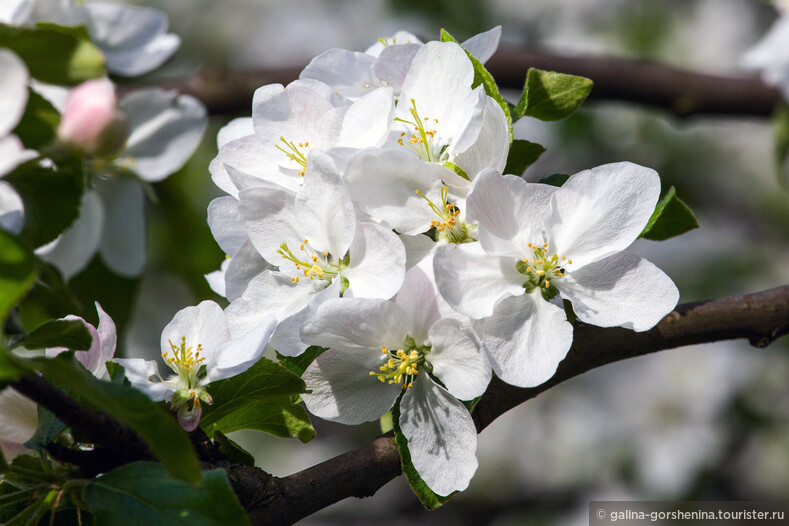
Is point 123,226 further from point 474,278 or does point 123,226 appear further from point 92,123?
point 474,278

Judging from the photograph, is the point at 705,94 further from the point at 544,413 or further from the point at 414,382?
the point at 544,413

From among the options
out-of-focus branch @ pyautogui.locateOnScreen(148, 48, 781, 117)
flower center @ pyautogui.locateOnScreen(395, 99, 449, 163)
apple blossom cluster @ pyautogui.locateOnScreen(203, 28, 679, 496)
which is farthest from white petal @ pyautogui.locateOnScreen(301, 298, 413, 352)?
out-of-focus branch @ pyautogui.locateOnScreen(148, 48, 781, 117)

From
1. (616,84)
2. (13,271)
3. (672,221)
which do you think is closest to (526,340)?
(672,221)

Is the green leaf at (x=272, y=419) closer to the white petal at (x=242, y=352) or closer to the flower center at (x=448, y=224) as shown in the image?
the white petal at (x=242, y=352)

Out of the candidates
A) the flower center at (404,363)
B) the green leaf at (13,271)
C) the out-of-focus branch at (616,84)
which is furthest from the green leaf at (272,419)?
the out-of-focus branch at (616,84)

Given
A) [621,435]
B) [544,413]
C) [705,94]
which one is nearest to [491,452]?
[544,413]

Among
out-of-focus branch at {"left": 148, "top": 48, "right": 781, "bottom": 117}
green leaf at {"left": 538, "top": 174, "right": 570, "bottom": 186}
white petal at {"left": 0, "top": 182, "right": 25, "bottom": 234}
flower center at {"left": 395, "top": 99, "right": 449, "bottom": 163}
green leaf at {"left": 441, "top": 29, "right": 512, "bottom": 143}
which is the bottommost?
out-of-focus branch at {"left": 148, "top": 48, "right": 781, "bottom": 117}

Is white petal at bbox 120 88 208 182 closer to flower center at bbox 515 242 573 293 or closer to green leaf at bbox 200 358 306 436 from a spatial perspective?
green leaf at bbox 200 358 306 436
